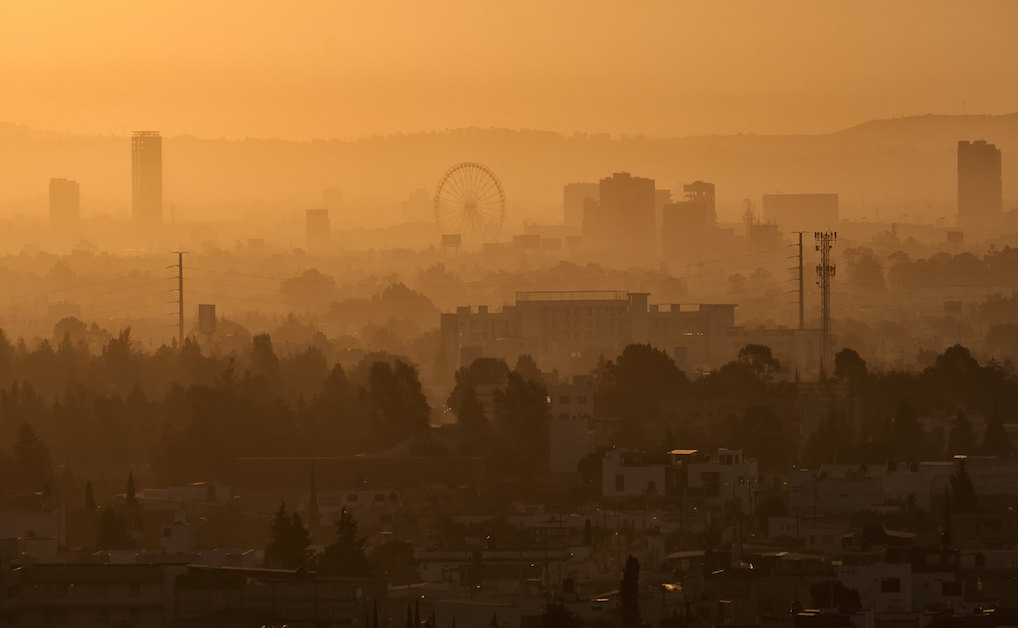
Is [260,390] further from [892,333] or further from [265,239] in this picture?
[265,239]

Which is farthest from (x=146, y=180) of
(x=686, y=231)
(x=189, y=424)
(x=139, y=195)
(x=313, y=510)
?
(x=313, y=510)

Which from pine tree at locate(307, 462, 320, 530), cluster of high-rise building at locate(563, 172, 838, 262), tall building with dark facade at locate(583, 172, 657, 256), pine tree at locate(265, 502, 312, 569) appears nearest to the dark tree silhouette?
pine tree at locate(307, 462, 320, 530)

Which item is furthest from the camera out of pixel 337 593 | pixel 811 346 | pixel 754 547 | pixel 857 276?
pixel 857 276

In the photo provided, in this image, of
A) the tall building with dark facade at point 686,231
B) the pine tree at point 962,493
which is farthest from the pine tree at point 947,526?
the tall building with dark facade at point 686,231

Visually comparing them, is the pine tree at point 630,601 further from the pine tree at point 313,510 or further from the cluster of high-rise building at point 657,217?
the cluster of high-rise building at point 657,217

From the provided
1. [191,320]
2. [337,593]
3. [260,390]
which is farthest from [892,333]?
[337,593]

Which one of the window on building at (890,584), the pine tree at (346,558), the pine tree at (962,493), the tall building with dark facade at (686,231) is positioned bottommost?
the window on building at (890,584)
